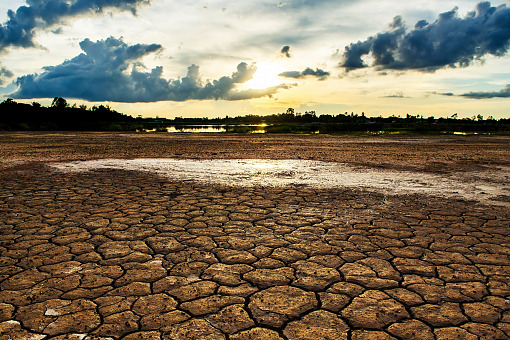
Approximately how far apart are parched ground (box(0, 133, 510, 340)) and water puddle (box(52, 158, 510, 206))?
126 cm

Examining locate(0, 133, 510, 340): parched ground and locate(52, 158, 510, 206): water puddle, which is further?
locate(52, 158, 510, 206): water puddle

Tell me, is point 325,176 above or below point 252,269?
above

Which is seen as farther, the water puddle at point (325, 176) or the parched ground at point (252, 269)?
the water puddle at point (325, 176)

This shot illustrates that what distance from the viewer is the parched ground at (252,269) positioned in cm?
239

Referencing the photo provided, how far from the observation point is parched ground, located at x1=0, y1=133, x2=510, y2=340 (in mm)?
2395

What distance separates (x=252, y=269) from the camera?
10.7 ft

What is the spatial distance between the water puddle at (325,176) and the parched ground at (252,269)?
49.7 inches

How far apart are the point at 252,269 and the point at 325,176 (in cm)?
589

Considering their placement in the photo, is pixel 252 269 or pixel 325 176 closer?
pixel 252 269

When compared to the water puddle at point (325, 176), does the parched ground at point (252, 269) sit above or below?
below

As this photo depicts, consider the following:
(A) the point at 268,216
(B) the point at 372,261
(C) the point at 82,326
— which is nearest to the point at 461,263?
(B) the point at 372,261

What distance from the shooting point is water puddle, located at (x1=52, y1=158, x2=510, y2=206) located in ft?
23.4

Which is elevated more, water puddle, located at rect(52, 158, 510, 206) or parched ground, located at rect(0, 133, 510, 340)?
water puddle, located at rect(52, 158, 510, 206)

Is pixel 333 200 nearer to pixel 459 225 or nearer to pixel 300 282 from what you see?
pixel 459 225
